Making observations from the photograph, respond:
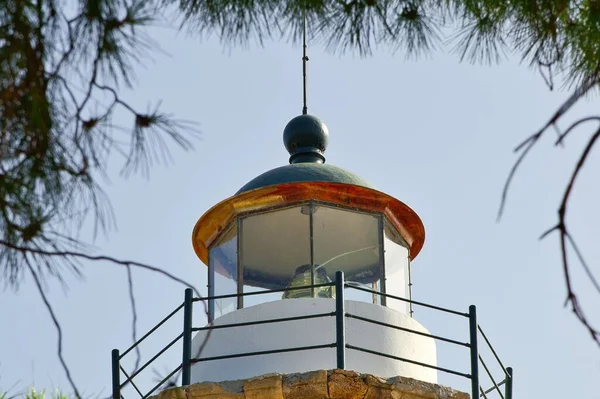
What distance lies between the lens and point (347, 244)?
507 inches

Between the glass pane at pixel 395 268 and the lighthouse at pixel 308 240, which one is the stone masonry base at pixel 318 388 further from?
the glass pane at pixel 395 268

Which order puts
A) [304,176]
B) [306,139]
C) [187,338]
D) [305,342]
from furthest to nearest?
[306,139] → [304,176] → [305,342] → [187,338]

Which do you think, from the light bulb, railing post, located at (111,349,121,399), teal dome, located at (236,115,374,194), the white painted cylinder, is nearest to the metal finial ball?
teal dome, located at (236,115,374,194)

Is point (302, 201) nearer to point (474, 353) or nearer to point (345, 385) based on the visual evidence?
point (474, 353)

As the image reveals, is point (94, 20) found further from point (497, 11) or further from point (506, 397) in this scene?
point (506, 397)

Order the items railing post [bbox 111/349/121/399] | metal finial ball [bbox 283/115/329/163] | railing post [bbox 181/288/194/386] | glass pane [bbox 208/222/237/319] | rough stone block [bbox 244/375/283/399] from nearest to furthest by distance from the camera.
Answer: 1. rough stone block [bbox 244/375/283/399]
2. railing post [bbox 181/288/194/386]
3. railing post [bbox 111/349/121/399]
4. glass pane [bbox 208/222/237/319]
5. metal finial ball [bbox 283/115/329/163]

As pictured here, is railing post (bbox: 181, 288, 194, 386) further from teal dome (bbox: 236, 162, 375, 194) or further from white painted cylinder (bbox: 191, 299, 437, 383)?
teal dome (bbox: 236, 162, 375, 194)

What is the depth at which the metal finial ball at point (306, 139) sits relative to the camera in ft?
44.1

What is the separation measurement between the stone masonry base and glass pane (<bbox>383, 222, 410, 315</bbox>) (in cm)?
168

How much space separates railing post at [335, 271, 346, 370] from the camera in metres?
11.0

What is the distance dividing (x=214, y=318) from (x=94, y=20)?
6209mm

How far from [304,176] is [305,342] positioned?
159cm

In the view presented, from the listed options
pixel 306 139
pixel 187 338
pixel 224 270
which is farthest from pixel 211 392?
pixel 306 139

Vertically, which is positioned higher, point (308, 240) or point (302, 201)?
point (302, 201)
